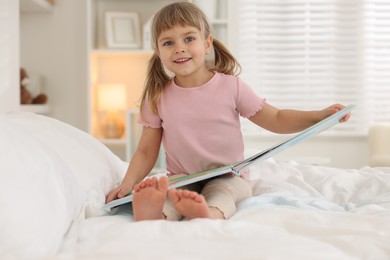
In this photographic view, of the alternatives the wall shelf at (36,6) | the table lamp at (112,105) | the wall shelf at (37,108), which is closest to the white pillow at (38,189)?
the wall shelf at (37,108)

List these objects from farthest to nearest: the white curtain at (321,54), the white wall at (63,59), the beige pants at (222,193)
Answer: the white curtain at (321,54) → the white wall at (63,59) → the beige pants at (222,193)

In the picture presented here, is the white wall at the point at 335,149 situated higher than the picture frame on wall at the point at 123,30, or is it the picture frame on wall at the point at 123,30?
the picture frame on wall at the point at 123,30

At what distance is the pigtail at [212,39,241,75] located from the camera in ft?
6.03

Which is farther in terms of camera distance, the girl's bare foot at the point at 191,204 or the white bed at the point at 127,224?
the girl's bare foot at the point at 191,204

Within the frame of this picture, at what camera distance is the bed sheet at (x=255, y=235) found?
3.04ft

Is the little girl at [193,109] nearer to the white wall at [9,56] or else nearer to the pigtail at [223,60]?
the pigtail at [223,60]

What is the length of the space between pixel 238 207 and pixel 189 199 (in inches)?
10.9

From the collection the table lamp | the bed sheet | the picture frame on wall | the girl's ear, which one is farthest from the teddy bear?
the bed sheet

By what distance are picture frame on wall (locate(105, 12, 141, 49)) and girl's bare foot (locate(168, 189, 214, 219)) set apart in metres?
2.82

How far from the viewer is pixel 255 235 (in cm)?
103

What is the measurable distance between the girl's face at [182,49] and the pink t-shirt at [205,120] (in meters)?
0.08

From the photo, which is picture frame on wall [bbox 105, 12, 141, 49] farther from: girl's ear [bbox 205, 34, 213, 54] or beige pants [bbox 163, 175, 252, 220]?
beige pants [bbox 163, 175, 252, 220]

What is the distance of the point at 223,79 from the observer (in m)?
1.77

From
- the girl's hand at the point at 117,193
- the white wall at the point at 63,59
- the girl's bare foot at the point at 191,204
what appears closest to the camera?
the girl's bare foot at the point at 191,204
